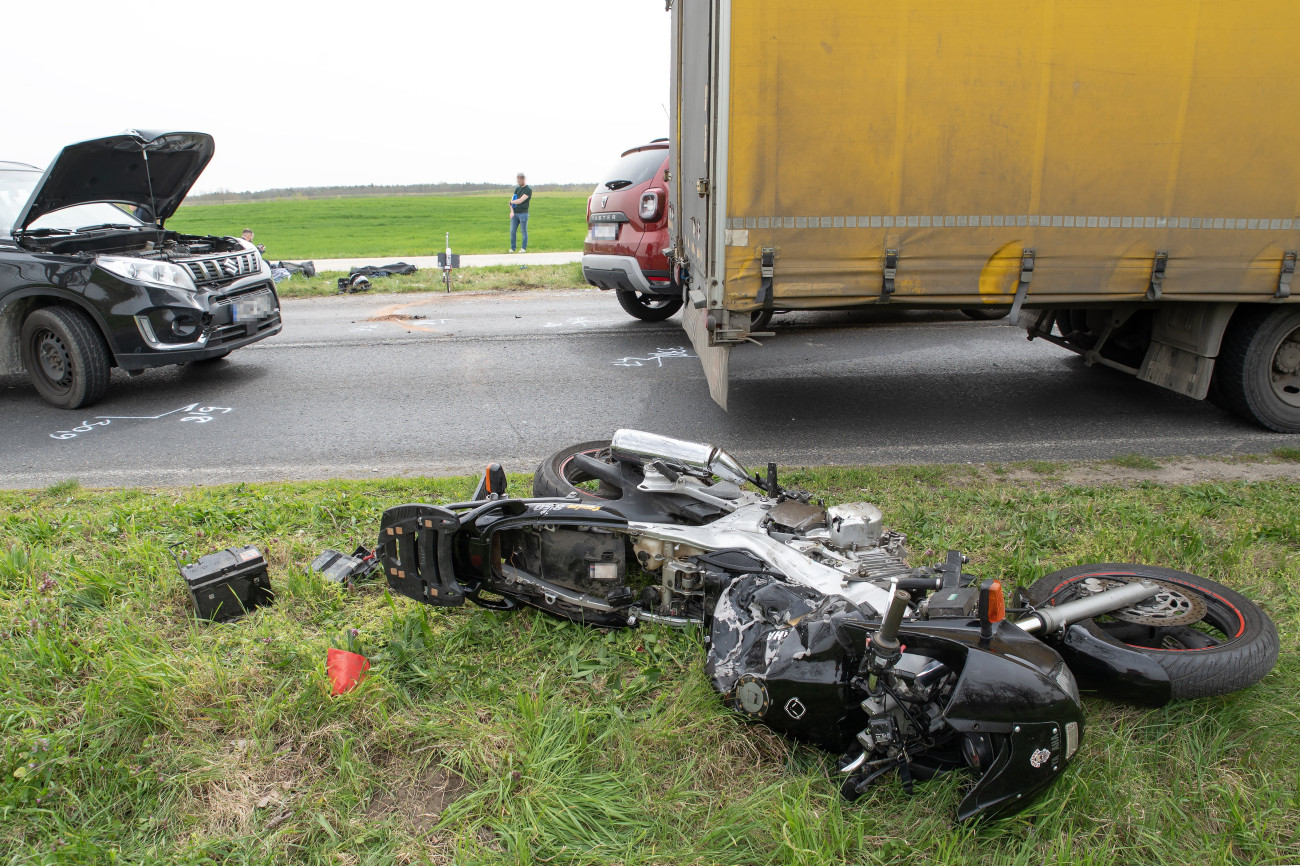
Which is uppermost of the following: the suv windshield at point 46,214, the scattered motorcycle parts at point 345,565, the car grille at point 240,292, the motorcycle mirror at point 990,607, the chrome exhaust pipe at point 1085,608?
the suv windshield at point 46,214

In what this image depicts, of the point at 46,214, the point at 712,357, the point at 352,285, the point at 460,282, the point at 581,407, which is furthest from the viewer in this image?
the point at 460,282

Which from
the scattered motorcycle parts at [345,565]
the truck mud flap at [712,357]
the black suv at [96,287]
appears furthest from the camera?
the black suv at [96,287]

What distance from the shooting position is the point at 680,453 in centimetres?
361

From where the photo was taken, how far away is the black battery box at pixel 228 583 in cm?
355

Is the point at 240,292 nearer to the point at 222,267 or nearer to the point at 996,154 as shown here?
the point at 222,267

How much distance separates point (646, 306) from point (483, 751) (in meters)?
8.00

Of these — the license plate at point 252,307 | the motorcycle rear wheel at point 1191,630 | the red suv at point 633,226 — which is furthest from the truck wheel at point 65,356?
the motorcycle rear wheel at point 1191,630

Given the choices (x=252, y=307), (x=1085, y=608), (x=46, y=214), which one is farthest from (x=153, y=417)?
(x=1085, y=608)

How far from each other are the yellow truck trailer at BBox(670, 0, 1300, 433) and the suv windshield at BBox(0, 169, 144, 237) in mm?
5867

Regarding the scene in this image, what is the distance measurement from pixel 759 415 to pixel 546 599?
3592mm

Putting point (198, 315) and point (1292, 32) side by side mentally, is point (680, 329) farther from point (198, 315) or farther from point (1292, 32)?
point (1292, 32)

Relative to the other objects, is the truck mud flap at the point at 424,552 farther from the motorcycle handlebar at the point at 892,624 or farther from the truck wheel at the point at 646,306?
the truck wheel at the point at 646,306

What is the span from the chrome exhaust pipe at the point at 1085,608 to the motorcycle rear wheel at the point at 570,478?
A: 74.3 inches

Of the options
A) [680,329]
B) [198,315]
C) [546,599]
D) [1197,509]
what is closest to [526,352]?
[680,329]
